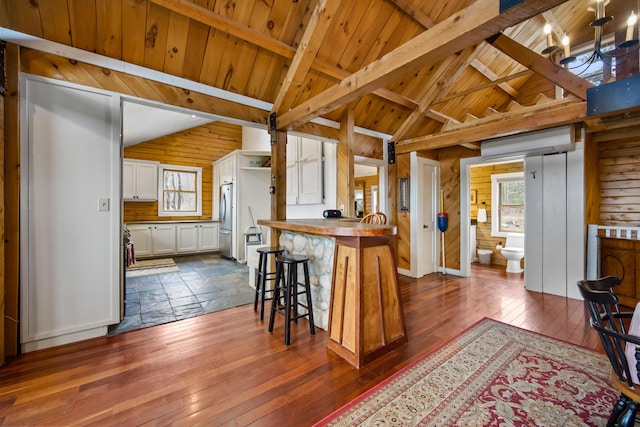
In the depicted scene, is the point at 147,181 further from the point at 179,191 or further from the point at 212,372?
the point at 212,372

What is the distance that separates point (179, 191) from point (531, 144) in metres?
7.42

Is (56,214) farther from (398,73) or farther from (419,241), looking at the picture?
(419,241)

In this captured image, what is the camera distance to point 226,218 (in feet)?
20.7

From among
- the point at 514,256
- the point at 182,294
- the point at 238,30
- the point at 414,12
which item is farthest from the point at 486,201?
the point at 182,294

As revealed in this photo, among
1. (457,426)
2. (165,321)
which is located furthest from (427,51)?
(165,321)

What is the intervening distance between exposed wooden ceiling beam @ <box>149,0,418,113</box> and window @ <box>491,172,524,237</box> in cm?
441

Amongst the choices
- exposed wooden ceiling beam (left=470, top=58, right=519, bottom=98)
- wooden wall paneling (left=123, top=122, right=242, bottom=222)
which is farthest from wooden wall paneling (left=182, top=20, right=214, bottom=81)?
wooden wall paneling (left=123, top=122, right=242, bottom=222)

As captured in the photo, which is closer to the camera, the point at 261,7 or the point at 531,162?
the point at 261,7

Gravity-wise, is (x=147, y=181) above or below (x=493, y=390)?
above

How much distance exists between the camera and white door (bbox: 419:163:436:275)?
4.80 metres

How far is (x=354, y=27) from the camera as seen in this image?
10.1 feet

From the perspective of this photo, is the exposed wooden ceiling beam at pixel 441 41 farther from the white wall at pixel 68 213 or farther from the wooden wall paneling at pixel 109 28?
the white wall at pixel 68 213

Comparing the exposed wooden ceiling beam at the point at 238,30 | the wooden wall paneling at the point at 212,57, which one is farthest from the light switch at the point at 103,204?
the exposed wooden ceiling beam at the point at 238,30

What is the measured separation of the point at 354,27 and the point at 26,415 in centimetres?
421
